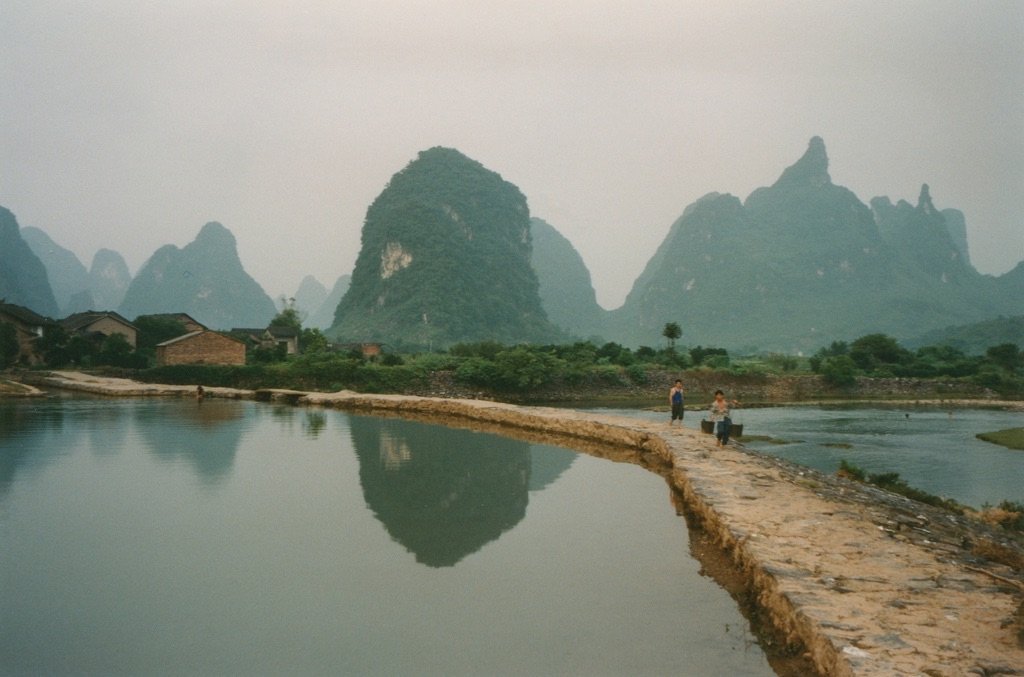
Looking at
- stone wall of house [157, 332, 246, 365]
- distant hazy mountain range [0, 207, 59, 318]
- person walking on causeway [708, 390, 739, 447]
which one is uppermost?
distant hazy mountain range [0, 207, 59, 318]

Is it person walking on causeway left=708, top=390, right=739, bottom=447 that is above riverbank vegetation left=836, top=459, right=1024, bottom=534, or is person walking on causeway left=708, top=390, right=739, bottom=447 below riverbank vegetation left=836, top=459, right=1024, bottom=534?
above

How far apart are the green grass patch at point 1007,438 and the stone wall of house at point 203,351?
3068 cm

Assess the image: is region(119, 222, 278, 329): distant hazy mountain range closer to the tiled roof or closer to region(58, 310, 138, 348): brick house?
the tiled roof

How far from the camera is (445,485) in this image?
9961mm

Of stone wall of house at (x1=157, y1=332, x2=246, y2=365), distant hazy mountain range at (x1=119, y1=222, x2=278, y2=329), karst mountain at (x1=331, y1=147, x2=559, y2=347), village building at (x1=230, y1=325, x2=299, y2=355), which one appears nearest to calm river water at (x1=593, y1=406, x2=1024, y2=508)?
stone wall of house at (x1=157, y1=332, x2=246, y2=365)

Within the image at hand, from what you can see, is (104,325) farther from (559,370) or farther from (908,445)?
(908,445)

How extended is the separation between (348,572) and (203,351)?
34.1 metres

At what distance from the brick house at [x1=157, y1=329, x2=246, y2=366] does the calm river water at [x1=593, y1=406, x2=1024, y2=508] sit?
20.5m

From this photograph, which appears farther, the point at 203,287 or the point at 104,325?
the point at 203,287

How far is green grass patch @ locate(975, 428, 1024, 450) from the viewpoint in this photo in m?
19.0

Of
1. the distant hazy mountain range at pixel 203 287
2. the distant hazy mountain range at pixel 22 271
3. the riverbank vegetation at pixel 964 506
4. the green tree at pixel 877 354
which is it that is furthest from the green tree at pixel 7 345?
the distant hazy mountain range at pixel 203 287

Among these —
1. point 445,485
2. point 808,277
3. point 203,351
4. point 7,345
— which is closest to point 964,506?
point 445,485

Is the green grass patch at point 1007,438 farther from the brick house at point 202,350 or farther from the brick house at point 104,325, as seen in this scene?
the brick house at point 104,325

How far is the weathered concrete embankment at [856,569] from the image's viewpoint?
3953 mm
